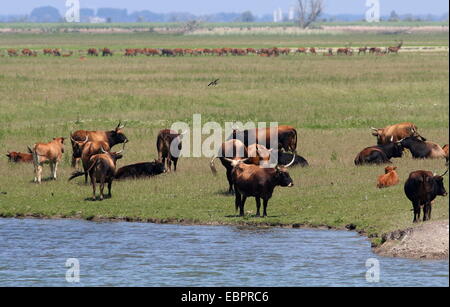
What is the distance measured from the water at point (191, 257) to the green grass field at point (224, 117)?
0.99m

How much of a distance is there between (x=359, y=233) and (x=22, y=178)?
10.7 m

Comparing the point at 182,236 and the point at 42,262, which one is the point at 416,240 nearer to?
the point at 182,236

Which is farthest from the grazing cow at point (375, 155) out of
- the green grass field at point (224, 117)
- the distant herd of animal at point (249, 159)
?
the green grass field at point (224, 117)

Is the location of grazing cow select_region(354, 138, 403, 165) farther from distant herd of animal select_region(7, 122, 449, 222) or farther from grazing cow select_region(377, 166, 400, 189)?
grazing cow select_region(377, 166, 400, 189)

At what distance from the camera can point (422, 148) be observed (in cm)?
2881

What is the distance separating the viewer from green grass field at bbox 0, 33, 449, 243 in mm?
22906

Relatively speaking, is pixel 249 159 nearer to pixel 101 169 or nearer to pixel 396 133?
pixel 101 169

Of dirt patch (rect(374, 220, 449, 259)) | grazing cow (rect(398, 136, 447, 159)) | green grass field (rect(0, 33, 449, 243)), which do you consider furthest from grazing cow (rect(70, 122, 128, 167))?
dirt patch (rect(374, 220, 449, 259))

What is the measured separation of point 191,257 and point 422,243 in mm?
4215

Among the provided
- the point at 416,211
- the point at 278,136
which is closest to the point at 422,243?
the point at 416,211

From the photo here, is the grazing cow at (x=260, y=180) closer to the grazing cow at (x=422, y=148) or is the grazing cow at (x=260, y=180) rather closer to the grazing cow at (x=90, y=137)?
the grazing cow at (x=90, y=137)
